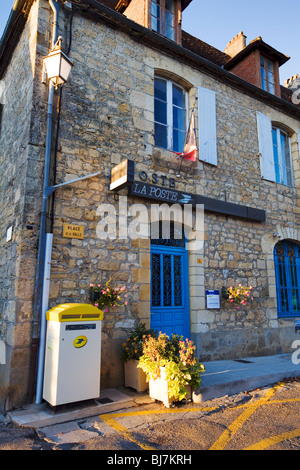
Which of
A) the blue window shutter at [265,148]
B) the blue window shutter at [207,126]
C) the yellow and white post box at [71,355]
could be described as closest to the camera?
the yellow and white post box at [71,355]

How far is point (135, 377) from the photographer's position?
4570mm

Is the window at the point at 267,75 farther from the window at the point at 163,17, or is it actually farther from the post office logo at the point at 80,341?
the post office logo at the point at 80,341

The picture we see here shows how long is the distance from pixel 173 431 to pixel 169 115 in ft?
18.1

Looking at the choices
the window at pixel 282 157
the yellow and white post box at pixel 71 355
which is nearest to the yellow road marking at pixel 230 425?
the yellow and white post box at pixel 71 355

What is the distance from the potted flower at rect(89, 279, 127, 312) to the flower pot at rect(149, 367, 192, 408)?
124 centimetres

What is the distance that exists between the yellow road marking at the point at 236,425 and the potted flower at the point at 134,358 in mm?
1380

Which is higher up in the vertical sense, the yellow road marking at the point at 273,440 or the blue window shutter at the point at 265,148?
the blue window shutter at the point at 265,148

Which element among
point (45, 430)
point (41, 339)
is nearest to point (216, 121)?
point (41, 339)

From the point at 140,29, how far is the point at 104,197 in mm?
3354

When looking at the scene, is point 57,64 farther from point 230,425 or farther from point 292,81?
point 292,81

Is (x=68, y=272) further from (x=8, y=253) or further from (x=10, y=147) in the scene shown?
(x=10, y=147)

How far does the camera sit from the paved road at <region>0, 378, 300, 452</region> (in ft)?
9.58

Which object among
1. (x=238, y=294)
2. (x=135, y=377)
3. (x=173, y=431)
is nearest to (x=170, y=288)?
(x=238, y=294)

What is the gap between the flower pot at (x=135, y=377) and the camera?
4.50 metres
